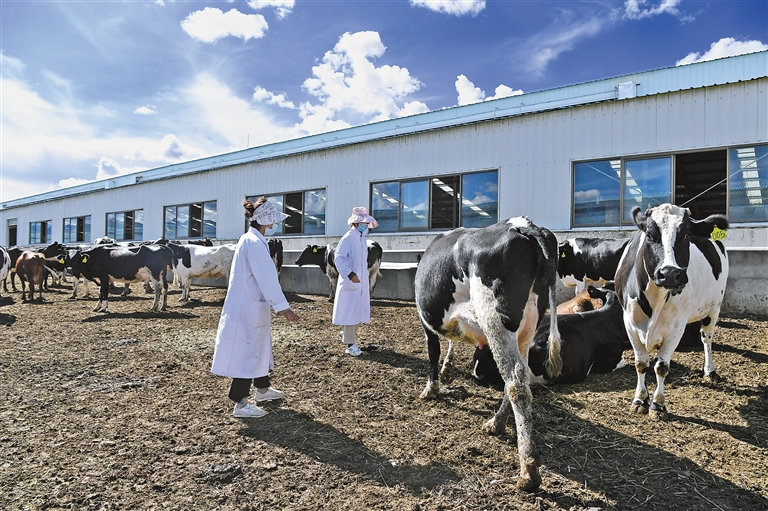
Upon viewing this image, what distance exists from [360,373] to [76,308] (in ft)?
33.7

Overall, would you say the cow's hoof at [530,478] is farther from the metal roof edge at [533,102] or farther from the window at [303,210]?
the window at [303,210]

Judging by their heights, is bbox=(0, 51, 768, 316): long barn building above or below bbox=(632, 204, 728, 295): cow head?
above

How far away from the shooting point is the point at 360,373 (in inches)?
231

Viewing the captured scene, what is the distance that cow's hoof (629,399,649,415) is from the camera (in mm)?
4395

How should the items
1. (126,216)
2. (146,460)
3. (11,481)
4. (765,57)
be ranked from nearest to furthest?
(11,481) → (146,460) → (765,57) → (126,216)

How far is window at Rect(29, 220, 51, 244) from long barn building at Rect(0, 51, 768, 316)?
1431 cm

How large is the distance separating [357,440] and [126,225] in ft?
83.5

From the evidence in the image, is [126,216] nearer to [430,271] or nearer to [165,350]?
[165,350]

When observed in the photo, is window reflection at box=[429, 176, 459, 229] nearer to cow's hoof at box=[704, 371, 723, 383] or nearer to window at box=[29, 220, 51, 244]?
cow's hoof at box=[704, 371, 723, 383]

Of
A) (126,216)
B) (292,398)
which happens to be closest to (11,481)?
(292,398)

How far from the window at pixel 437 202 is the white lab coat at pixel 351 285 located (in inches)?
259

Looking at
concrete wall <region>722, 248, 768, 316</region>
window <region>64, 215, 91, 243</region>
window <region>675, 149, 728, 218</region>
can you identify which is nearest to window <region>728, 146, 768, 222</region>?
window <region>675, 149, 728, 218</region>

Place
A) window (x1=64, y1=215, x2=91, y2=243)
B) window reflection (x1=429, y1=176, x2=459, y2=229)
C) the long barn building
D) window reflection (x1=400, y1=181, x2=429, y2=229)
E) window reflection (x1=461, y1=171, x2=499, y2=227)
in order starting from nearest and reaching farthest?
the long barn building → window reflection (x1=461, y1=171, x2=499, y2=227) → window reflection (x1=429, y1=176, x2=459, y2=229) → window reflection (x1=400, y1=181, x2=429, y2=229) → window (x1=64, y1=215, x2=91, y2=243)

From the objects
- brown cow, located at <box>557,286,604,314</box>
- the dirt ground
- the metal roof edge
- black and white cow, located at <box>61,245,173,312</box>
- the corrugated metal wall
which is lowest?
the dirt ground
